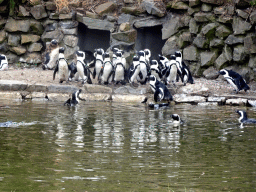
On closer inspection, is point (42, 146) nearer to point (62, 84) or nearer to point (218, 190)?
point (218, 190)

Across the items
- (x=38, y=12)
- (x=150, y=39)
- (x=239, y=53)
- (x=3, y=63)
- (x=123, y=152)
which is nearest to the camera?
(x=123, y=152)

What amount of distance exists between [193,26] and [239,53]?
215 centimetres

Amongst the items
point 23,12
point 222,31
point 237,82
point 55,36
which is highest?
point 23,12

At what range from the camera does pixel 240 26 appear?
14828 mm

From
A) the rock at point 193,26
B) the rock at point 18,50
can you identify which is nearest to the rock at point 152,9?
the rock at point 193,26

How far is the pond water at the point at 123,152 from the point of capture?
459cm

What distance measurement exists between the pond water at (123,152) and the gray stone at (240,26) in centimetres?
525

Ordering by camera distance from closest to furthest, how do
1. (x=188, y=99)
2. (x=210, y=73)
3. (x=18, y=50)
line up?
1. (x=188, y=99)
2. (x=210, y=73)
3. (x=18, y=50)

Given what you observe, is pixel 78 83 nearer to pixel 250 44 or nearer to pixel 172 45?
pixel 172 45

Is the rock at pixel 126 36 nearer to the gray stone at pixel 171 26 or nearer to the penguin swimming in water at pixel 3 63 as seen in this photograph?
the gray stone at pixel 171 26

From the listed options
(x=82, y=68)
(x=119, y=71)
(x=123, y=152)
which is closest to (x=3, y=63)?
(x=82, y=68)

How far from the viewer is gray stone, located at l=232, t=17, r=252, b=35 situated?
14664mm

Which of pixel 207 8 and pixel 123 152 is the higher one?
pixel 207 8

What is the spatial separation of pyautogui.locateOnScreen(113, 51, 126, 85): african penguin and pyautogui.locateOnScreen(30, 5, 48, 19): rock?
16.5ft
